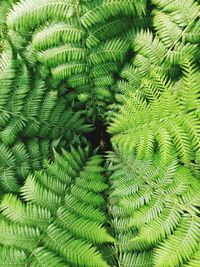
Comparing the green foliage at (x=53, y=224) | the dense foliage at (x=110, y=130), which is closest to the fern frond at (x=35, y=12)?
the dense foliage at (x=110, y=130)

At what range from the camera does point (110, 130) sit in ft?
8.91

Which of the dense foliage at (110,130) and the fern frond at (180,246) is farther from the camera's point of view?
the dense foliage at (110,130)

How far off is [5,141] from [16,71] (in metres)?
0.60

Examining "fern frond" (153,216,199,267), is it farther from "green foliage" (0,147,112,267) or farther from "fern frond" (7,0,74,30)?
"fern frond" (7,0,74,30)

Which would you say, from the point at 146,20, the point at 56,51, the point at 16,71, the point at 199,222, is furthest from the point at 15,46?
the point at 199,222

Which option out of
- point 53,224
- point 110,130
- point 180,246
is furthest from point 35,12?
point 180,246

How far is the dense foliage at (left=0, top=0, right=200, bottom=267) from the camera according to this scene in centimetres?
225

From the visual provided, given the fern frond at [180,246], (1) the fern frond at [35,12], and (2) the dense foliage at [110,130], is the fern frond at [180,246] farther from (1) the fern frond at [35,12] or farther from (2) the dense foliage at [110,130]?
(1) the fern frond at [35,12]

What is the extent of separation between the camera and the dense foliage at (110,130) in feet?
7.38

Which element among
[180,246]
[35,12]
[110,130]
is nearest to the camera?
[180,246]

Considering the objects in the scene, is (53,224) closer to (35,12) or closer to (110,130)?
(110,130)

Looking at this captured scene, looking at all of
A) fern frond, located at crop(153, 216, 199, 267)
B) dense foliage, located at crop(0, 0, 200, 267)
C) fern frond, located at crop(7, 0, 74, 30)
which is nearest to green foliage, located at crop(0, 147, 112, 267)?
dense foliage, located at crop(0, 0, 200, 267)

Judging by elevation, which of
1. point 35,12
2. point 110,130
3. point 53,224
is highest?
point 35,12

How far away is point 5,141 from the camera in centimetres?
268
